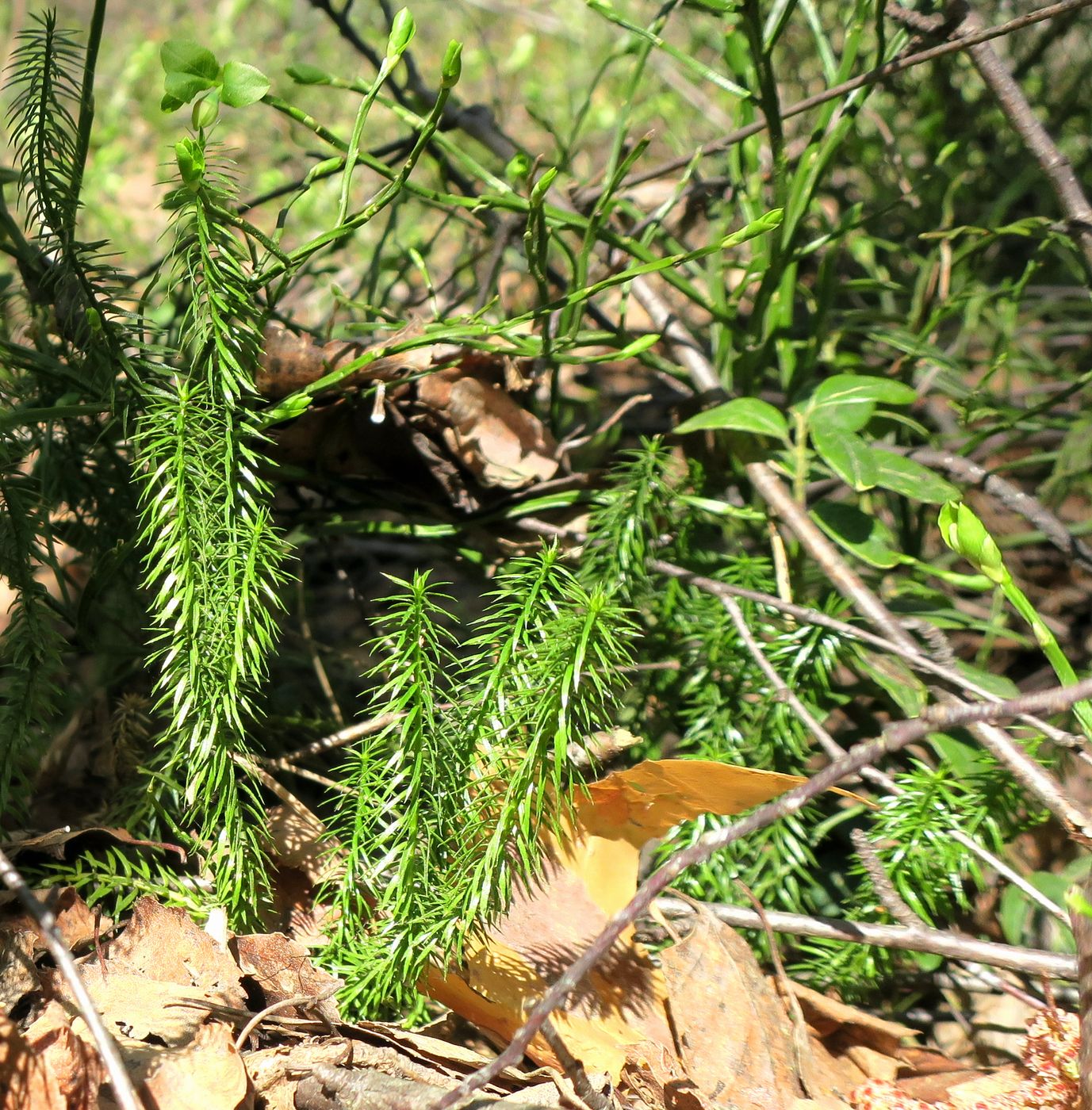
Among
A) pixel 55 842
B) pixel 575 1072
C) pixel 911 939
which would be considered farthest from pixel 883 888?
pixel 55 842

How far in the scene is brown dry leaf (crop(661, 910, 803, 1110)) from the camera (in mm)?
903

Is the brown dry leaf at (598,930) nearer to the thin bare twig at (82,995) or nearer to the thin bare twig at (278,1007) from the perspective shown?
Answer: the thin bare twig at (278,1007)

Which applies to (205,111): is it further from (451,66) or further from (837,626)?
(837,626)

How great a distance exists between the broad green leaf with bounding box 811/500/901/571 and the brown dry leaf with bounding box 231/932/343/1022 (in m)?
0.69

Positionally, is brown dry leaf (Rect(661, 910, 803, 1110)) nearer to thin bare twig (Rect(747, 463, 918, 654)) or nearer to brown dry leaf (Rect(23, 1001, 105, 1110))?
thin bare twig (Rect(747, 463, 918, 654))

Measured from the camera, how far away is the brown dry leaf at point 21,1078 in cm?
72

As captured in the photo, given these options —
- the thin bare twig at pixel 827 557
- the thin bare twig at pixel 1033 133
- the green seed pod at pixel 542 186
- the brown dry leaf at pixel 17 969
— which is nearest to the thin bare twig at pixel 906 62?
the thin bare twig at pixel 1033 133

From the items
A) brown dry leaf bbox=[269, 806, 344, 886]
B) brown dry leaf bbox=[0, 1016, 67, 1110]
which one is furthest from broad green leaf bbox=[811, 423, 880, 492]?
brown dry leaf bbox=[0, 1016, 67, 1110]

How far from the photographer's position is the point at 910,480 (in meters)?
1.10

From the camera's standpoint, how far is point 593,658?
84 cm

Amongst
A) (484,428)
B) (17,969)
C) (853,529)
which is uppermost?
(484,428)

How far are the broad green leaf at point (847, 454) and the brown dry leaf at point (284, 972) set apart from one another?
27.8 inches

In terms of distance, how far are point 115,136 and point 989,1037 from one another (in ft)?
10.7

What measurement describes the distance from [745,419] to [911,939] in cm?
56
